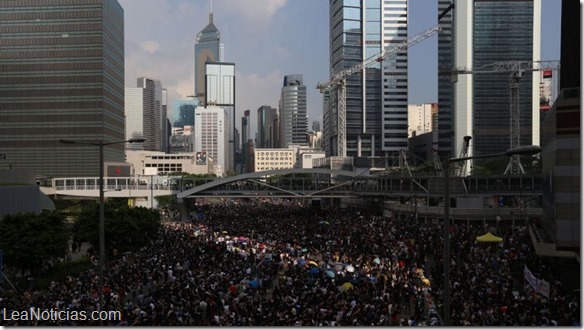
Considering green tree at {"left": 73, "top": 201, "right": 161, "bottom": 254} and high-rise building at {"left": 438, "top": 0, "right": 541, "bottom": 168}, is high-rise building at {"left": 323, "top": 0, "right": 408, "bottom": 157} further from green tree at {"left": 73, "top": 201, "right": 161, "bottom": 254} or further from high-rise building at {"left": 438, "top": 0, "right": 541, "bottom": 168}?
green tree at {"left": 73, "top": 201, "right": 161, "bottom": 254}

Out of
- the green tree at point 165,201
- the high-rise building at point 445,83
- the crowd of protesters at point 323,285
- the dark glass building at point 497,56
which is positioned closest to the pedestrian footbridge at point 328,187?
the green tree at point 165,201

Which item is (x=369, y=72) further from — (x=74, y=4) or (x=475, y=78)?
(x=74, y=4)

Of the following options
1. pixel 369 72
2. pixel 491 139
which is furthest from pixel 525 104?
pixel 369 72

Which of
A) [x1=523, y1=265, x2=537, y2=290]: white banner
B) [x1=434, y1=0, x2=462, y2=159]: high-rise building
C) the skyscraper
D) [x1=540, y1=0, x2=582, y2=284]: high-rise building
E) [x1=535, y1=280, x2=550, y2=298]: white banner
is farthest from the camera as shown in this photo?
the skyscraper

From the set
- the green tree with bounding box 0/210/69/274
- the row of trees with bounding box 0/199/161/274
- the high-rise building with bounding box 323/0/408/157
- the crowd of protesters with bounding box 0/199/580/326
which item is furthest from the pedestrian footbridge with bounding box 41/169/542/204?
the high-rise building with bounding box 323/0/408/157

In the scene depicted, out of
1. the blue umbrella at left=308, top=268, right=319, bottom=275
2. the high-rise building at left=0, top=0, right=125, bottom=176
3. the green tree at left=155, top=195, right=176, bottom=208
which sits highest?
the high-rise building at left=0, top=0, right=125, bottom=176
